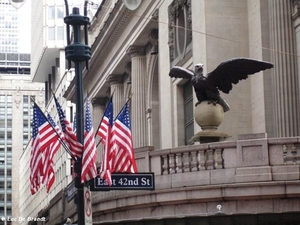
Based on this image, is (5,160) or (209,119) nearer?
(209,119)

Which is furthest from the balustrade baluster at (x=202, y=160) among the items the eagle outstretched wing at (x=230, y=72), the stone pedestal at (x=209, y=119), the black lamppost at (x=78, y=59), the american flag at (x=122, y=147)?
the black lamppost at (x=78, y=59)

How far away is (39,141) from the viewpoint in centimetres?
2325

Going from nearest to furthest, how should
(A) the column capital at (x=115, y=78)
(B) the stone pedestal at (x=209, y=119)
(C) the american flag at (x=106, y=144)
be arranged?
(C) the american flag at (x=106, y=144), (B) the stone pedestal at (x=209, y=119), (A) the column capital at (x=115, y=78)

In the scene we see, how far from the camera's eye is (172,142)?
40344mm

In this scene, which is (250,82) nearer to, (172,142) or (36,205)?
(172,142)

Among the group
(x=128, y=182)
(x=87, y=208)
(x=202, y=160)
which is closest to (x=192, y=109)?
(x=202, y=160)

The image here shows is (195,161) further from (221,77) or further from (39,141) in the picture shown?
(39,141)

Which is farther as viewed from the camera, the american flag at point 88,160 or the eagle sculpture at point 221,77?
the eagle sculpture at point 221,77

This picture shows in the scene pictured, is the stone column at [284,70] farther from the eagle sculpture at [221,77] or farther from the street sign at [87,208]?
the street sign at [87,208]

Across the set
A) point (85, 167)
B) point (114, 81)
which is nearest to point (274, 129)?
point (85, 167)

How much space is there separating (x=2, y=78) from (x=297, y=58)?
142 m

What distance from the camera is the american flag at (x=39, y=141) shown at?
23078 mm

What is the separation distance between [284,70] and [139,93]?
1873 cm

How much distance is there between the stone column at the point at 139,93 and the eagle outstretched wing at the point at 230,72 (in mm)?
23901
